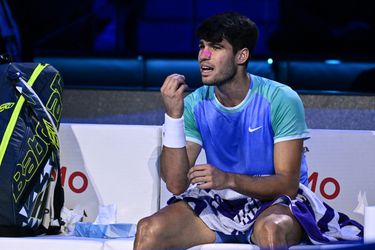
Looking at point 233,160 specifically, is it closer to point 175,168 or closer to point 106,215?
point 175,168

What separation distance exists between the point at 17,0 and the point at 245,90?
2.20 m

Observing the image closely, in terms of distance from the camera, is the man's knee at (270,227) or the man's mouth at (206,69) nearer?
the man's knee at (270,227)

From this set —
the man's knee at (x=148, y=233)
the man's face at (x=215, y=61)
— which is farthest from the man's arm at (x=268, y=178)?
the man's face at (x=215, y=61)

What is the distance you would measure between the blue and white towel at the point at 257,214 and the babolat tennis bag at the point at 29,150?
1.54 feet

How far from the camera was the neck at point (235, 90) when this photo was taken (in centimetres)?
389

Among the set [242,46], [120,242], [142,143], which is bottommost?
[120,242]

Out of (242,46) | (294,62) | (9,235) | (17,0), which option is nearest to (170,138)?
(242,46)

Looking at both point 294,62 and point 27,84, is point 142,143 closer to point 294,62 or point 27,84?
point 27,84

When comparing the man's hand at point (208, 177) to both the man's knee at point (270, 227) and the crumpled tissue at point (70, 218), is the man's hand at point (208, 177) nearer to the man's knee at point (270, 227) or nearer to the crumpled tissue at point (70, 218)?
the man's knee at point (270, 227)

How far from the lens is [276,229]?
11.7ft

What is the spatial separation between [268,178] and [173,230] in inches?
14.5

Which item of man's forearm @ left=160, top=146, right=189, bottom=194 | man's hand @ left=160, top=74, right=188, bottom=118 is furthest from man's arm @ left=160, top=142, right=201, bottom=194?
man's hand @ left=160, top=74, right=188, bottom=118

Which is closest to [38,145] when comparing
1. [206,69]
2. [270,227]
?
[206,69]

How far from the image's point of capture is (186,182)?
152 inches
